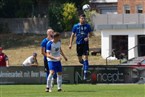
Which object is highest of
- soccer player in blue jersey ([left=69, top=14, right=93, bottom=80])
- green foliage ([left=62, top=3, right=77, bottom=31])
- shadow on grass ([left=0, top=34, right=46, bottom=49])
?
green foliage ([left=62, top=3, right=77, bottom=31])

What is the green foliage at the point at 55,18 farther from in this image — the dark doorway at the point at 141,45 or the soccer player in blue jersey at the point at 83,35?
the soccer player in blue jersey at the point at 83,35

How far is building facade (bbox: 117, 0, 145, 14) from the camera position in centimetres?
7212

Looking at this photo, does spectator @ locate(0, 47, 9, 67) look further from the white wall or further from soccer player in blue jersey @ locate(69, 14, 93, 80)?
the white wall

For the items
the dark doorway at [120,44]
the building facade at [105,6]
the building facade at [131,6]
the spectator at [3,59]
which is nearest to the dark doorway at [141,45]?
the dark doorway at [120,44]

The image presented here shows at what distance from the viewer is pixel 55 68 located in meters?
23.7

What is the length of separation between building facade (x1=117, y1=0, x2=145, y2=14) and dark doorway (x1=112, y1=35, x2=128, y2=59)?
1134cm

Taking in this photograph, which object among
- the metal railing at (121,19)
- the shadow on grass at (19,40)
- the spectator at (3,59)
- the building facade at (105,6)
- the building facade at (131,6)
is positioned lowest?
the spectator at (3,59)

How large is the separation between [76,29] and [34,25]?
4894 cm

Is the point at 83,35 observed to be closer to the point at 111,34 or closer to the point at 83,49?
the point at 83,49

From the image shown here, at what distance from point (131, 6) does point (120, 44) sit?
13579 mm

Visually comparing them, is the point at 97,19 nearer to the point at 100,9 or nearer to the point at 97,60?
the point at 97,60

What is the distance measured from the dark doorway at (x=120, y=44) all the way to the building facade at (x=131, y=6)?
11.3 meters

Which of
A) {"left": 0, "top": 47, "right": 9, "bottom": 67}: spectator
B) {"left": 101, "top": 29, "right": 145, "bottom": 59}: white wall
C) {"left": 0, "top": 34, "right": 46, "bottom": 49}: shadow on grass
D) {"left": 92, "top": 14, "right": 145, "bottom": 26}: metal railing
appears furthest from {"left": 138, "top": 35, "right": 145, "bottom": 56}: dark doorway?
{"left": 0, "top": 47, "right": 9, "bottom": 67}: spectator

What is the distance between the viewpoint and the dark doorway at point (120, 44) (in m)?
59.8
